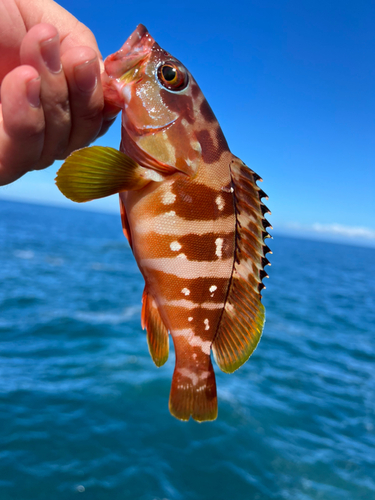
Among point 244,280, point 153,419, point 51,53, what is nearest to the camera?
point 51,53

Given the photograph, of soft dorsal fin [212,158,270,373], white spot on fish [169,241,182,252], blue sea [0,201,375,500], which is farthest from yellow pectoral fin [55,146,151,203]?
blue sea [0,201,375,500]

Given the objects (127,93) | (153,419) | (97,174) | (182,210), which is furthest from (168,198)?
(153,419)

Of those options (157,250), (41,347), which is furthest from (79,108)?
(41,347)

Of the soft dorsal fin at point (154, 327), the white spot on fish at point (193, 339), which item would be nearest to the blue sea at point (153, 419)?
the soft dorsal fin at point (154, 327)

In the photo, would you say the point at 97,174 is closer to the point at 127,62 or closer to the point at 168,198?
the point at 168,198

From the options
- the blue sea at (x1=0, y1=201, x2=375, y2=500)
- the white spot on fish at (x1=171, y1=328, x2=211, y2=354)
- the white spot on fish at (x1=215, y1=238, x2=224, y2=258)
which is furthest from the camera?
the blue sea at (x1=0, y1=201, x2=375, y2=500)

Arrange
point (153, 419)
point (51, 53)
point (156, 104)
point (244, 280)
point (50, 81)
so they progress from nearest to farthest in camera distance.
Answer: point (51, 53) < point (50, 81) < point (156, 104) < point (244, 280) < point (153, 419)

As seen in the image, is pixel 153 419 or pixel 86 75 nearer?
pixel 86 75

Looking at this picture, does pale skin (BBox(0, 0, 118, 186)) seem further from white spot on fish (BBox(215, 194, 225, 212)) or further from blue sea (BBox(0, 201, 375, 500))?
blue sea (BBox(0, 201, 375, 500))
